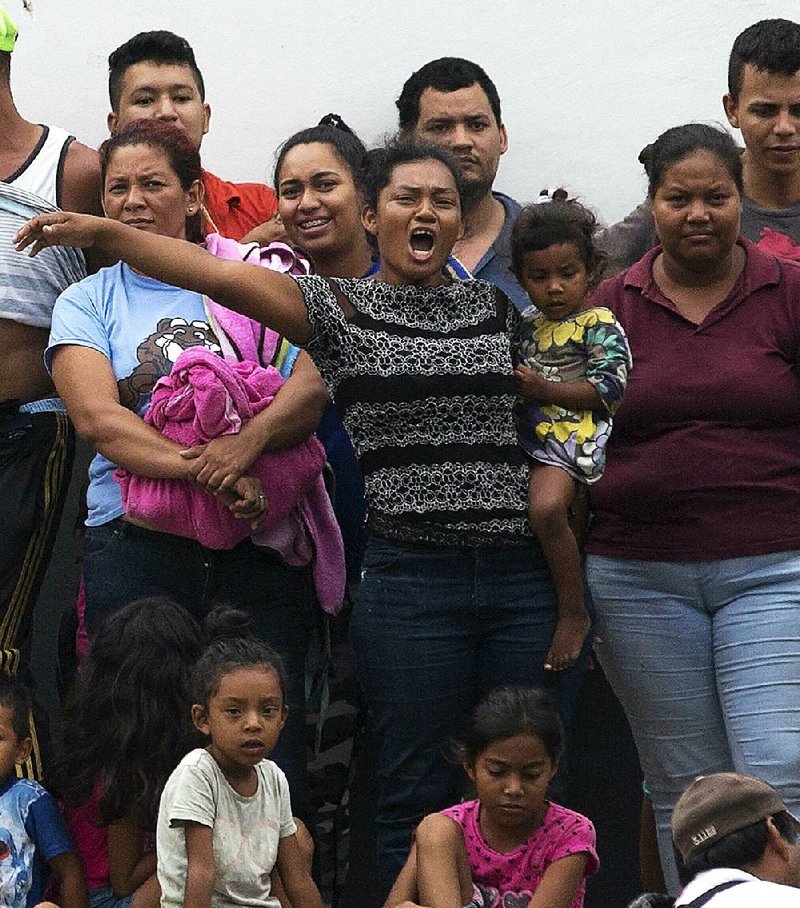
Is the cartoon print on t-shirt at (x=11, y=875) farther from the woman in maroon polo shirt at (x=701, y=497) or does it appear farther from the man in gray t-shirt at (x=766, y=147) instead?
the man in gray t-shirt at (x=766, y=147)

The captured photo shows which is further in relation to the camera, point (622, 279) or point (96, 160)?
point (96, 160)

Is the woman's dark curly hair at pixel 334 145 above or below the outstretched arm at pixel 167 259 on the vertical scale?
above

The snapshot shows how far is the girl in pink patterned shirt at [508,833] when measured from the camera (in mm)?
4047

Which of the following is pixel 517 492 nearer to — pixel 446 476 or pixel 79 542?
pixel 446 476

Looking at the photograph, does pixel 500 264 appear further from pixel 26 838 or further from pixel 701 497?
pixel 26 838

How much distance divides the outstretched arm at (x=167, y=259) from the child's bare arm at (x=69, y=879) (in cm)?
127

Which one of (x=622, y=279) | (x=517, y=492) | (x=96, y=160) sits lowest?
(x=517, y=492)

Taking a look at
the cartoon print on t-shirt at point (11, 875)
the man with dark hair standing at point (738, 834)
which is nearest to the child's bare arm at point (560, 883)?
the man with dark hair standing at point (738, 834)

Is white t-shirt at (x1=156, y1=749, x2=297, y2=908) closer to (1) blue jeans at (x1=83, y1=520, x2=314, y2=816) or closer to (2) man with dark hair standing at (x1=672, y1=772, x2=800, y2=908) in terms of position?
(1) blue jeans at (x1=83, y1=520, x2=314, y2=816)

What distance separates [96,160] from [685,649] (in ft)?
6.62

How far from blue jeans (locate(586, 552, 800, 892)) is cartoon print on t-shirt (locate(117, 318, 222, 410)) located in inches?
41.9

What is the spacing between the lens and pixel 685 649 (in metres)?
4.38

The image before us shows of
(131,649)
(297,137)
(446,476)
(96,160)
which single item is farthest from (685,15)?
(131,649)

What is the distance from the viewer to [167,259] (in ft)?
13.5
